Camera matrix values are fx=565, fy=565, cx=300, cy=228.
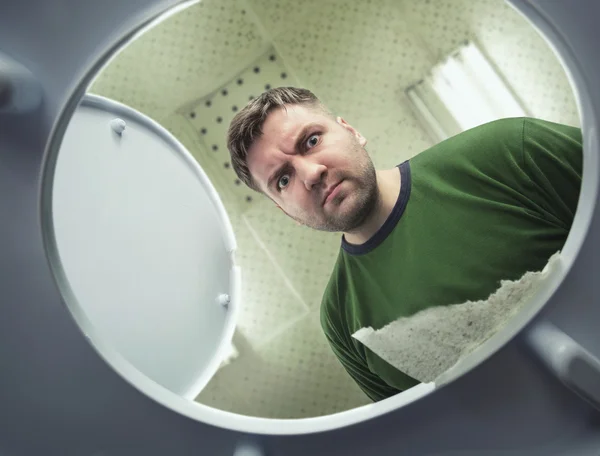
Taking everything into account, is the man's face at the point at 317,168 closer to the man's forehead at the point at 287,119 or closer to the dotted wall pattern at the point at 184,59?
the man's forehead at the point at 287,119

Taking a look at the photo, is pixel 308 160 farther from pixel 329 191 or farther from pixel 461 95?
pixel 461 95

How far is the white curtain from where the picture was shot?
4.59 ft

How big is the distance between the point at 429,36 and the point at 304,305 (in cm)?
74

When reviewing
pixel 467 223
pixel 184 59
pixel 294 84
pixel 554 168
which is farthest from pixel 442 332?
pixel 184 59

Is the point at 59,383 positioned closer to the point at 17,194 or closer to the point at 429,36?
the point at 17,194

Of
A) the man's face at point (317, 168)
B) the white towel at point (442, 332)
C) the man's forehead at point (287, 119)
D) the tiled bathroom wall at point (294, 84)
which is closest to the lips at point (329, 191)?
the man's face at point (317, 168)

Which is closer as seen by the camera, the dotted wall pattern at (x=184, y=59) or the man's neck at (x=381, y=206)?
the man's neck at (x=381, y=206)

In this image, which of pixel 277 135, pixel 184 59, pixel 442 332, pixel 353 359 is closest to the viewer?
pixel 442 332

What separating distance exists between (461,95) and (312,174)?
2.47ft

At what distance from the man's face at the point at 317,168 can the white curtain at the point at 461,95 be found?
1.89 feet

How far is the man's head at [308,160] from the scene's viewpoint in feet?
2.76

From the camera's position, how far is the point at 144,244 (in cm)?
93

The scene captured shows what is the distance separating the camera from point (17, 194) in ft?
1.51

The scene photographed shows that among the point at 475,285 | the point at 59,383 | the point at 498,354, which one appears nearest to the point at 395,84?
the point at 475,285
